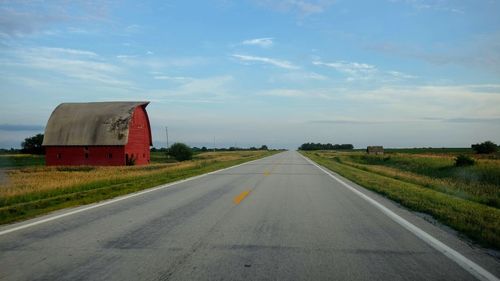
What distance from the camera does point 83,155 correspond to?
47656mm

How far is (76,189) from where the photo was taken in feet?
53.5

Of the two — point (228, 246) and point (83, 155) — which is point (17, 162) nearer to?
point (83, 155)

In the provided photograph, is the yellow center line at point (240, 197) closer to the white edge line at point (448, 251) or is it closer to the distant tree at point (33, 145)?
the white edge line at point (448, 251)

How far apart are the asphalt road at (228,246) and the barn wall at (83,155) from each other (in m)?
37.2

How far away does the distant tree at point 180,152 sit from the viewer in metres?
68.1

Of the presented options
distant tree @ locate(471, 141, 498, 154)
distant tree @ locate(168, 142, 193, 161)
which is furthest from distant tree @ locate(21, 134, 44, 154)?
distant tree @ locate(471, 141, 498, 154)

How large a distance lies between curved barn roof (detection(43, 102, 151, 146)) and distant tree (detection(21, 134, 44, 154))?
4099 centimetres

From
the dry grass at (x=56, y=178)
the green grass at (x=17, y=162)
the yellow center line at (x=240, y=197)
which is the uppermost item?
the green grass at (x=17, y=162)

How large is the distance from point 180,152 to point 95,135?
2165cm

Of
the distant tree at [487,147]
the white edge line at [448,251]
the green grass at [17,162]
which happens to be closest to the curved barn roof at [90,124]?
the green grass at [17,162]

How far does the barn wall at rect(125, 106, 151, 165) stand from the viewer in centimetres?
4824

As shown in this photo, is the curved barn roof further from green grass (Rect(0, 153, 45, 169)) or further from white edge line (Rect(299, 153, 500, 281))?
white edge line (Rect(299, 153, 500, 281))

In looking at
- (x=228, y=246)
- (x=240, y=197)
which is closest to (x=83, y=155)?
(x=240, y=197)

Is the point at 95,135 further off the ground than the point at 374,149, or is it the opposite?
the point at 95,135
